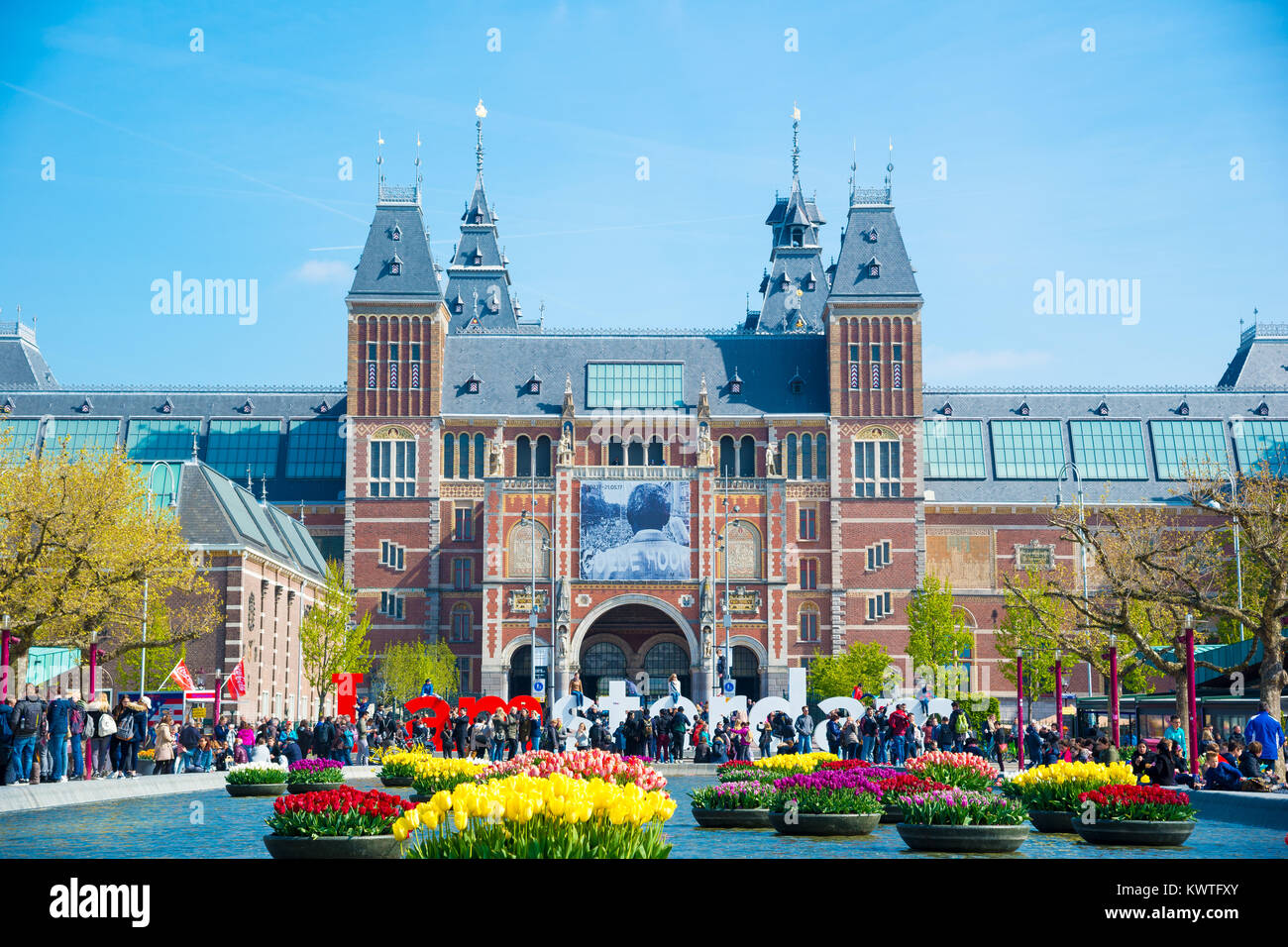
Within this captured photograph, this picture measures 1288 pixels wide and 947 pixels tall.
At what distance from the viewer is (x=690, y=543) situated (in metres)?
65.1

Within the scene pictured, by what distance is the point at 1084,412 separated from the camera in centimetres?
7444

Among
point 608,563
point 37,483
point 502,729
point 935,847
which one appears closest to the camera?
point 935,847

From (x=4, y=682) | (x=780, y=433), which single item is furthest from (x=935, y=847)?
(x=780, y=433)

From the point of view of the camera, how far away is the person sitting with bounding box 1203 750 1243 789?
22.8 metres

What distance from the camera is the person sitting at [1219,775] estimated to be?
74.7 feet

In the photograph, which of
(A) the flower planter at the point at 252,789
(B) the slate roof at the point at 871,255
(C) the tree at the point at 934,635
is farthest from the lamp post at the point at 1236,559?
(A) the flower planter at the point at 252,789

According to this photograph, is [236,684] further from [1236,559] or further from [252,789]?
[1236,559]

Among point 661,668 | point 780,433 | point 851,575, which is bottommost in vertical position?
point 661,668

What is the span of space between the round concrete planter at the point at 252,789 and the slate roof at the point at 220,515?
73.2ft
